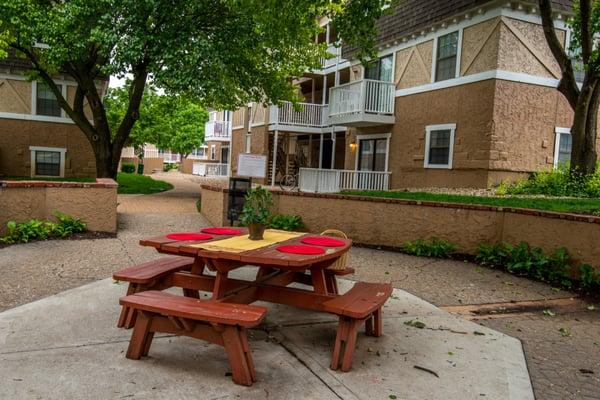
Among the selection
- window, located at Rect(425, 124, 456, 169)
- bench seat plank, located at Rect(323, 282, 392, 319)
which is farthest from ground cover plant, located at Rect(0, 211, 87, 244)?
window, located at Rect(425, 124, 456, 169)

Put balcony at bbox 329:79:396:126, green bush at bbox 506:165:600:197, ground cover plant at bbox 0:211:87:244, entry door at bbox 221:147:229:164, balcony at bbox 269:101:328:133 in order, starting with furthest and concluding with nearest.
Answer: entry door at bbox 221:147:229:164, balcony at bbox 269:101:328:133, balcony at bbox 329:79:396:126, green bush at bbox 506:165:600:197, ground cover plant at bbox 0:211:87:244

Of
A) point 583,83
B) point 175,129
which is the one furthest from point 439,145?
point 175,129

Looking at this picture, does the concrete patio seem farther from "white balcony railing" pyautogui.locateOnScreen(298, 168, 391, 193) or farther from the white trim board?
"white balcony railing" pyautogui.locateOnScreen(298, 168, 391, 193)

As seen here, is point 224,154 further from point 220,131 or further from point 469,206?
point 469,206

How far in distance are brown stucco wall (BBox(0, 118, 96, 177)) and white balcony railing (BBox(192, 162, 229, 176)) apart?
12.8m

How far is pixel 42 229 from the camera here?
8312 mm

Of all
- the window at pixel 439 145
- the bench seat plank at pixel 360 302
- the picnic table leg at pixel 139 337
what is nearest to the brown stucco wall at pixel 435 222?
the bench seat plank at pixel 360 302

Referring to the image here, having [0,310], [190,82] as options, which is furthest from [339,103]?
[0,310]

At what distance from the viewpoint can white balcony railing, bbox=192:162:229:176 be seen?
3297 centimetres

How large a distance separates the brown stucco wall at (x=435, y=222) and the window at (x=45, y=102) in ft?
42.0

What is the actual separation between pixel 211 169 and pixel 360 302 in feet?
111

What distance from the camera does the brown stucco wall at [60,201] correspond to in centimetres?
833

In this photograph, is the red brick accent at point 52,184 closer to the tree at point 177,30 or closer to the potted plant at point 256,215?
the tree at point 177,30

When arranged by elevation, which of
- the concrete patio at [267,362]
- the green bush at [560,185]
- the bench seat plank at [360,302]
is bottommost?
the concrete patio at [267,362]
